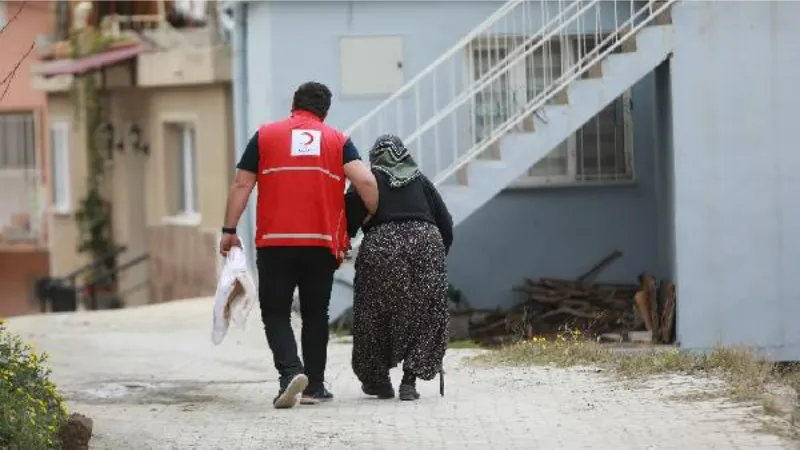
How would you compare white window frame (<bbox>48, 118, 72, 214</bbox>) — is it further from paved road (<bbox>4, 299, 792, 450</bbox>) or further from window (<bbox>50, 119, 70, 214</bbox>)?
paved road (<bbox>4, 299, 792, 450</bbox>)

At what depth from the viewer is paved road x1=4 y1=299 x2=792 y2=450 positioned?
9609 millimetres

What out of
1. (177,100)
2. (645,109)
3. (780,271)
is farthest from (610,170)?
(177,100)

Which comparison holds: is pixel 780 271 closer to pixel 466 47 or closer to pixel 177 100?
pixel 466 47

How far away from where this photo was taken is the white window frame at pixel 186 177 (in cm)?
2617

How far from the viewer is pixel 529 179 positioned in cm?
1992

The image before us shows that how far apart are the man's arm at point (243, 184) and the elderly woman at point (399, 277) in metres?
0.63

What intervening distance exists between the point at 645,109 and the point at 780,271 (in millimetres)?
3282

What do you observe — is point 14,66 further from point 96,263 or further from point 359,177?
point 96,263

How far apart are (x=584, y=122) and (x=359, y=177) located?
20.4 ft

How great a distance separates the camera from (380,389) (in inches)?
452

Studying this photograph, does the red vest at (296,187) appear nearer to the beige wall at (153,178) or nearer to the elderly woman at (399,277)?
the elderly woman at (399,277)

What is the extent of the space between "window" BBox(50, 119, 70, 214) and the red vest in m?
19.4

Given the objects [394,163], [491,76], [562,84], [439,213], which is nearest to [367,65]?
[491,76]

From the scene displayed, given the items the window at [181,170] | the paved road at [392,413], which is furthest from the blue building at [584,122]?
the window at [181,170]
